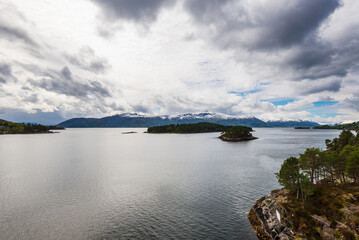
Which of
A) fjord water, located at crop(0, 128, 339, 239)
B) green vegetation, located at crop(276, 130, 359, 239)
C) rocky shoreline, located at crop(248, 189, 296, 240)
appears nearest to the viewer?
green vegetation, located at crop(276, 130, 359, 239)

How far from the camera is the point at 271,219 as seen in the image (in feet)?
101

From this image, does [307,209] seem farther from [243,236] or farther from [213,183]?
[213,183]

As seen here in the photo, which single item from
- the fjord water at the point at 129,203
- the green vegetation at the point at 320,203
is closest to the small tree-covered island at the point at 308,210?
the green vegetation at the point at 320,203

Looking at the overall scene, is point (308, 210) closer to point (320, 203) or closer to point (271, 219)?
point (320, 203)

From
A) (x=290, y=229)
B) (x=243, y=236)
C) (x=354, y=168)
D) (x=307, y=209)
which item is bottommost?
(x=243, y=236)

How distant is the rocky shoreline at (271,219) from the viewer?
27869mm

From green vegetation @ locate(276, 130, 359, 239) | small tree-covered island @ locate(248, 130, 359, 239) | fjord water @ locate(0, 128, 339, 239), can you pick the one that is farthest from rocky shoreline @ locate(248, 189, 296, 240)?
fjord water @ locate(0, 128, 339, 239)

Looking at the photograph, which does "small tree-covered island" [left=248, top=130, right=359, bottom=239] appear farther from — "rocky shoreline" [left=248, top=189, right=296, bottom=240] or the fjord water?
→ the fjord water

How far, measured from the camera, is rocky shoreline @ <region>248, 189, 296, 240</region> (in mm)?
27869

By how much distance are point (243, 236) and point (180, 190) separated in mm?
22122

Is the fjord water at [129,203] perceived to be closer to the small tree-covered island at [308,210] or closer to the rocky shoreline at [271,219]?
the rocky shoreline at [271,219]

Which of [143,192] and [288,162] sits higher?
[288,162]

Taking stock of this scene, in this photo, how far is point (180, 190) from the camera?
159 ft

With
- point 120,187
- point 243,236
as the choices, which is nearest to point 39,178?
point 120,187
